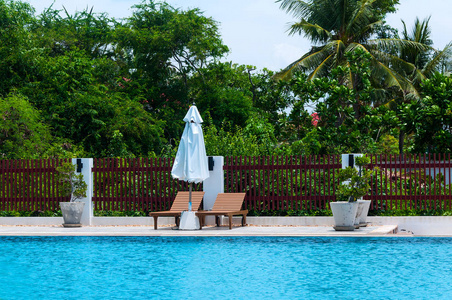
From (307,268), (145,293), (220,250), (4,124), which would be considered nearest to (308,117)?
(4,124)

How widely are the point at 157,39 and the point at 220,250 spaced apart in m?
22.5

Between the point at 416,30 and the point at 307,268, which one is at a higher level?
the point at 416,30

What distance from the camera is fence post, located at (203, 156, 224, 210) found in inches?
615

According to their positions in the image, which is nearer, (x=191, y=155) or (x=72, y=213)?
(x=191, y=155)

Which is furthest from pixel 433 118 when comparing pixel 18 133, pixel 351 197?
pixel 18 133

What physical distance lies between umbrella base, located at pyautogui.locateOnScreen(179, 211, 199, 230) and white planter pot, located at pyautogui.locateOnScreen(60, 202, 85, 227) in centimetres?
301

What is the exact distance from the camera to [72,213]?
50.7 ft

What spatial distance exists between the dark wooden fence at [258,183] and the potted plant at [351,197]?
1112 millimetres

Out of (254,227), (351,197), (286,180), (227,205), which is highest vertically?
(286,180)

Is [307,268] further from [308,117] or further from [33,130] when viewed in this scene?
[308,117]

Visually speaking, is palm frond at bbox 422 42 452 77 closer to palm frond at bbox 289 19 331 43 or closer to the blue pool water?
palm frond at bbox 289 19 331 43

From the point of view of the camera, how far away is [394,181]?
15148mm

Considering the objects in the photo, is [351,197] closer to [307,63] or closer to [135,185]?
[135,185]

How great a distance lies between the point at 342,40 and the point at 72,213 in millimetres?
17723
